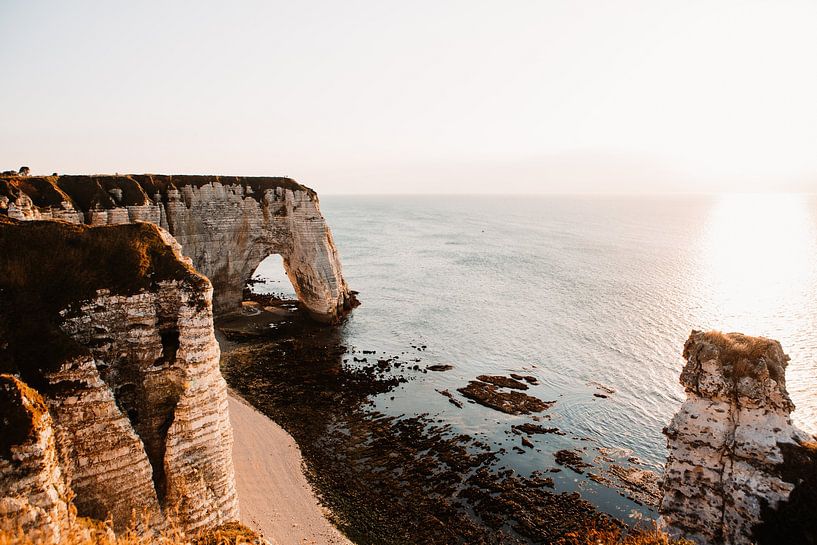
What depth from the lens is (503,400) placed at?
94.5 ft

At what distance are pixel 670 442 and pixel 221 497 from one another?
13.8 m

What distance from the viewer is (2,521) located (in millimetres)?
8109

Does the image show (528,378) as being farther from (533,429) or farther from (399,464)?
(399,464)

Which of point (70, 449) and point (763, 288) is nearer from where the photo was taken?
point (70, 449)

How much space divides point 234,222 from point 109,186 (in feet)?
31.4

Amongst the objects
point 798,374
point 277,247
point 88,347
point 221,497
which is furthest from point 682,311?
point 88,347

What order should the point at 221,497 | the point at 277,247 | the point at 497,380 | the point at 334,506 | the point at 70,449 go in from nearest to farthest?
the point at 70,449 < the point at 221,497 < the point at 334,506 < the point at 497,380 < the point at 277,247

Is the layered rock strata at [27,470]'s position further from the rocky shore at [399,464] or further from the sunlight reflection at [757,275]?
the sunlight reflection at [757,275]

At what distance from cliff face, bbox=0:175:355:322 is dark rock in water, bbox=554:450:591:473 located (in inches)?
969

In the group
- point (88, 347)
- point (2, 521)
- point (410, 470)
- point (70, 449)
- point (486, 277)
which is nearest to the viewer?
point (2, 521)

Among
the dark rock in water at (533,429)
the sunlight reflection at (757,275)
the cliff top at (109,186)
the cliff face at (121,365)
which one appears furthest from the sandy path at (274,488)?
the sunlight reflection at (757,275)

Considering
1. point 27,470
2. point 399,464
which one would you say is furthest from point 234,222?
point 27,470

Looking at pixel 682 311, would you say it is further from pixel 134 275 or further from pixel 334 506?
pixel 134 275

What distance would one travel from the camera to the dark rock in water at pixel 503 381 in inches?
1212
